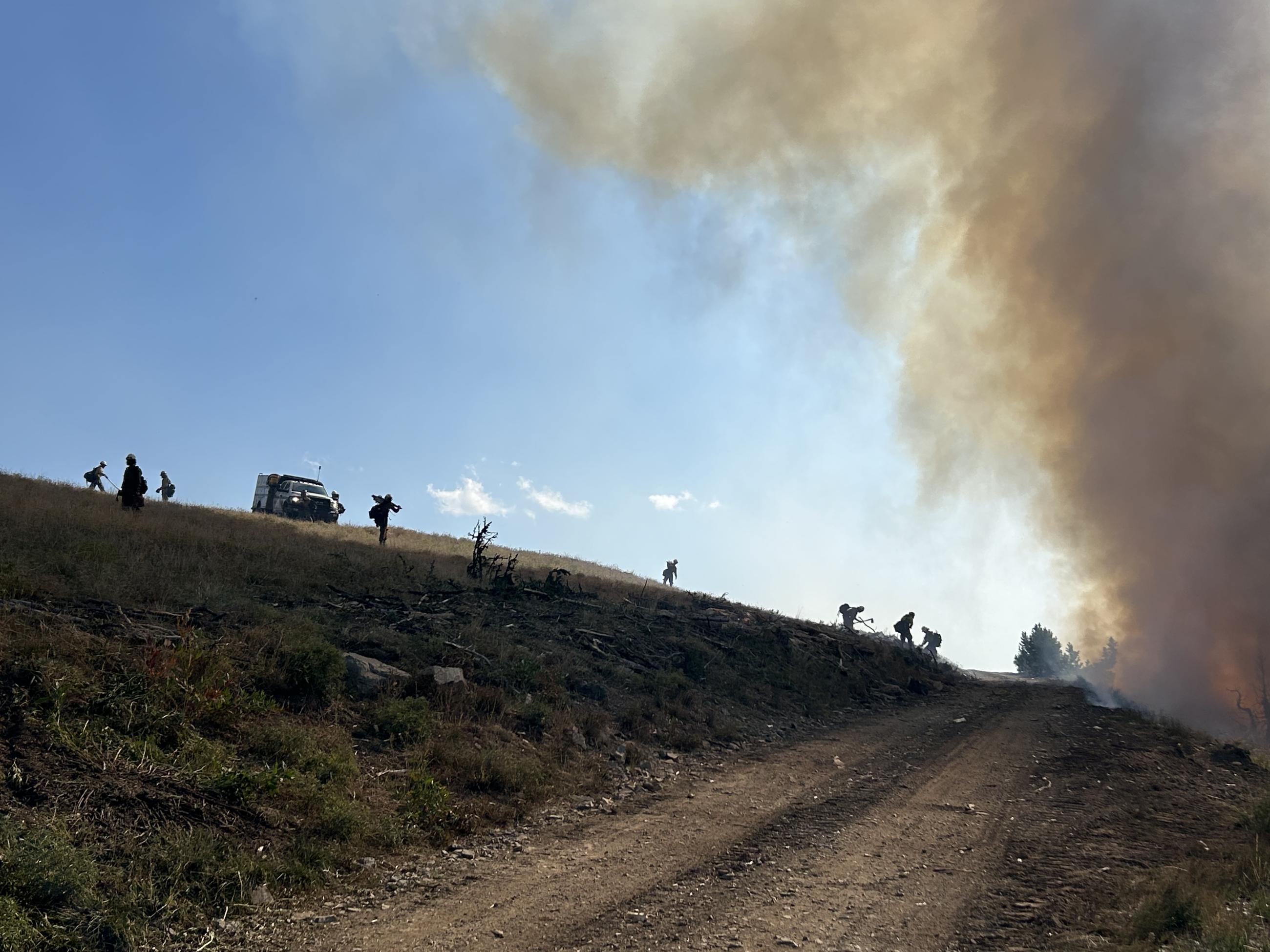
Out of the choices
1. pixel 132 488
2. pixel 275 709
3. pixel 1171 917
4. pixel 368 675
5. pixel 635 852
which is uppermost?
pixel 132 488

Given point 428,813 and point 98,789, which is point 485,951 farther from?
point 98,789

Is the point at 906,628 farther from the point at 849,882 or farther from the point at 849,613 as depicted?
the point at 849,882

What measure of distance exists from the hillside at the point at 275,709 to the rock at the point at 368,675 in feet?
0.15

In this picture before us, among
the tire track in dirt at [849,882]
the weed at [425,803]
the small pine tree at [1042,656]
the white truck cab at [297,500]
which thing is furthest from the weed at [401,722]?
the small pine tree at [1042,656]

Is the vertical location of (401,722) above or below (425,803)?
above

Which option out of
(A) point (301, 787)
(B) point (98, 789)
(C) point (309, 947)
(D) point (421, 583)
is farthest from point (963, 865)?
(D) point (421, 583)

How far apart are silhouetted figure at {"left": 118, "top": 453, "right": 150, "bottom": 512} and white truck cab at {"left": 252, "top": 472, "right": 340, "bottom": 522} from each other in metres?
10.7

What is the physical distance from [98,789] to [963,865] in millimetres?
7667

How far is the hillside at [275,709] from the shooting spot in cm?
527

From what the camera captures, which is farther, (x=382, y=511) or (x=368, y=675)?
(x=382, y=511)

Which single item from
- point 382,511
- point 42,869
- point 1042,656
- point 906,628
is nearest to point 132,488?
point 382,511

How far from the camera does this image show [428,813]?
716cm

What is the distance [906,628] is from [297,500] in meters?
25.3

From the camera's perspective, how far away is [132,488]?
17.4 m
